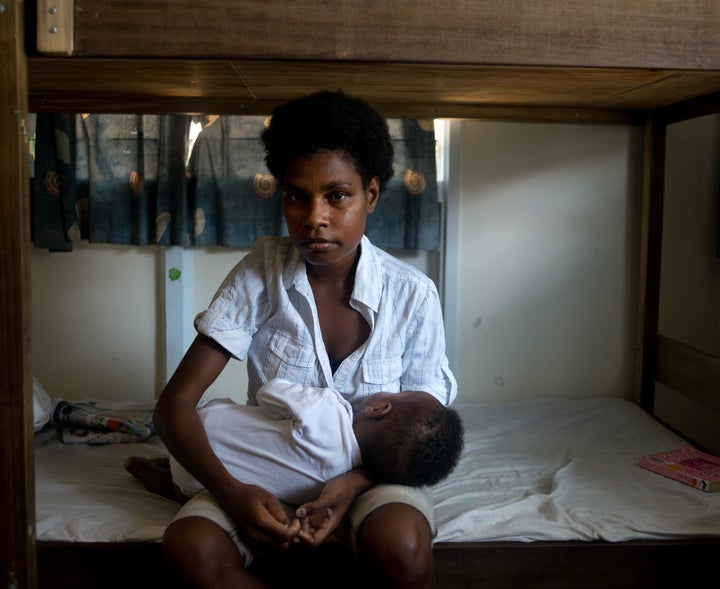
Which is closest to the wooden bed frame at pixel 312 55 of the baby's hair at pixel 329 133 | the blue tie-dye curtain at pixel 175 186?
the baby's hair at pixel 329 133

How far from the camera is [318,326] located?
1.65 meters

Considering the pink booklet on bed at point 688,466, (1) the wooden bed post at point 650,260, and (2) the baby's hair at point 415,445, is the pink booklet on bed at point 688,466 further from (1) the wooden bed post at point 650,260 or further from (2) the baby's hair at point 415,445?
(2) the baby's hair at point 415,445

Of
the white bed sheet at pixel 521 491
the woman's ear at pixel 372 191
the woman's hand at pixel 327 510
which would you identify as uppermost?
the woman's ear at pixel 372 191

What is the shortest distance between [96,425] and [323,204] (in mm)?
1170

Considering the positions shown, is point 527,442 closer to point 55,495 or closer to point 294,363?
point 294,363

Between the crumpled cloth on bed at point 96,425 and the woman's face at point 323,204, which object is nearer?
the woman's face at point 323,204

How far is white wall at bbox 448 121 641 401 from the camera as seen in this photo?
8.85ft

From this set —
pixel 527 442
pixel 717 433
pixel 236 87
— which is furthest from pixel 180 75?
pixel 717 433

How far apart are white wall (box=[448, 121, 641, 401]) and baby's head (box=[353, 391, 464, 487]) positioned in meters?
1.30

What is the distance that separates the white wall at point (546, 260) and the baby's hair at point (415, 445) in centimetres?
132

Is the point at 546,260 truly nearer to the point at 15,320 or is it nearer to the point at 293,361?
the point at 293,361

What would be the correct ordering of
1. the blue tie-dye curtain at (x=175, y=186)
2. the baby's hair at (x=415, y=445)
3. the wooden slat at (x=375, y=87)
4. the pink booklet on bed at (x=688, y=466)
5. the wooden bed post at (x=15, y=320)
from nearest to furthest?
the wooden bed post at (x=15, y=320) < the baby's hair at (x=415, y=445) < the wooden slat at (x=375, y=87) < the pink booklet on bed at (x=688, y=466) < the blue tie-dye curtain at (x=175, y=186)

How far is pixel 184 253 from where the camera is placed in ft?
8.67

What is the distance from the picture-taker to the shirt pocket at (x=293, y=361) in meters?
1.63
